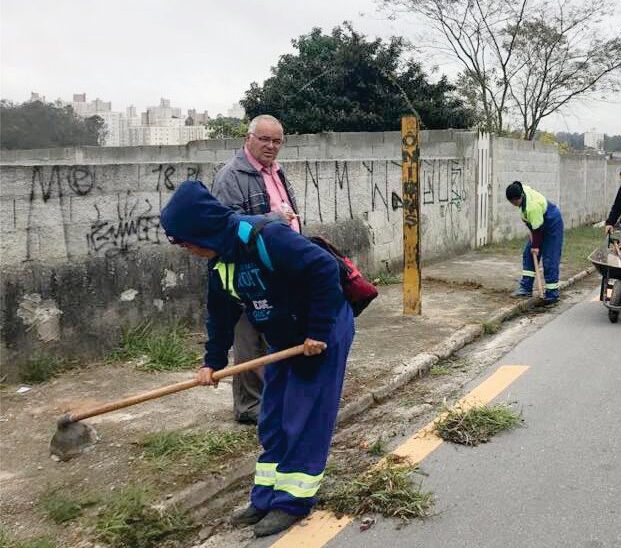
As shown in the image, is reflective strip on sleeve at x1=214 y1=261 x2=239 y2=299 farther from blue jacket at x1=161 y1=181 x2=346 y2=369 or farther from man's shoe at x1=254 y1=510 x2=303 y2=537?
man's shoe at x1=254 y1=510 x2=303 y2=537

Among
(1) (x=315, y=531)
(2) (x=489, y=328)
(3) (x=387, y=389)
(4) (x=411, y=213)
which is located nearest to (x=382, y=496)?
(1) (x=315, y=531)

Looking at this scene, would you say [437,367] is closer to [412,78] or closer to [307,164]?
[307,164]

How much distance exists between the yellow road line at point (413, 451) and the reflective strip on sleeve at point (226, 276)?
44.2 inches

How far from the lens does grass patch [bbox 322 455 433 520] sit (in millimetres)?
3420

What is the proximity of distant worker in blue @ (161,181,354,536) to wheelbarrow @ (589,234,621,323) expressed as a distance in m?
4.93

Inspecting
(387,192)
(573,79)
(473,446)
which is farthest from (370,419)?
(573,79)

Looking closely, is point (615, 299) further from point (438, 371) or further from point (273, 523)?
point (273, 523)

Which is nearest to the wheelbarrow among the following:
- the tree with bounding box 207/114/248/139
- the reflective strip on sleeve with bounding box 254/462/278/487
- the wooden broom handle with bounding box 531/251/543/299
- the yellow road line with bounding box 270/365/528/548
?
the wooden broom handle with bounding box 531/251/543/299

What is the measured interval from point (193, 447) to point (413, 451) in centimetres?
128

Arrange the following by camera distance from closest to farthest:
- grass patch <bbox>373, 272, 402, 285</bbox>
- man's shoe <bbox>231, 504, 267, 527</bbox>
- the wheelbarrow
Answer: man's shoe <bbox>231, 504, 267, 527</bbox> < the wheelbarrow < grass patch <bbox>373, 272, 402, 285</bbox>

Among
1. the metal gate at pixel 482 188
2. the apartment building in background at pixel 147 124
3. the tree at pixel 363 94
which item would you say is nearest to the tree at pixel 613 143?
the apartment building in background at pixel 147 124

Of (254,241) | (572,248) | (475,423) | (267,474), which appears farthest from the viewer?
(572,248)

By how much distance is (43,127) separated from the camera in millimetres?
42938

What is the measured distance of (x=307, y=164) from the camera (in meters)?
8.30
